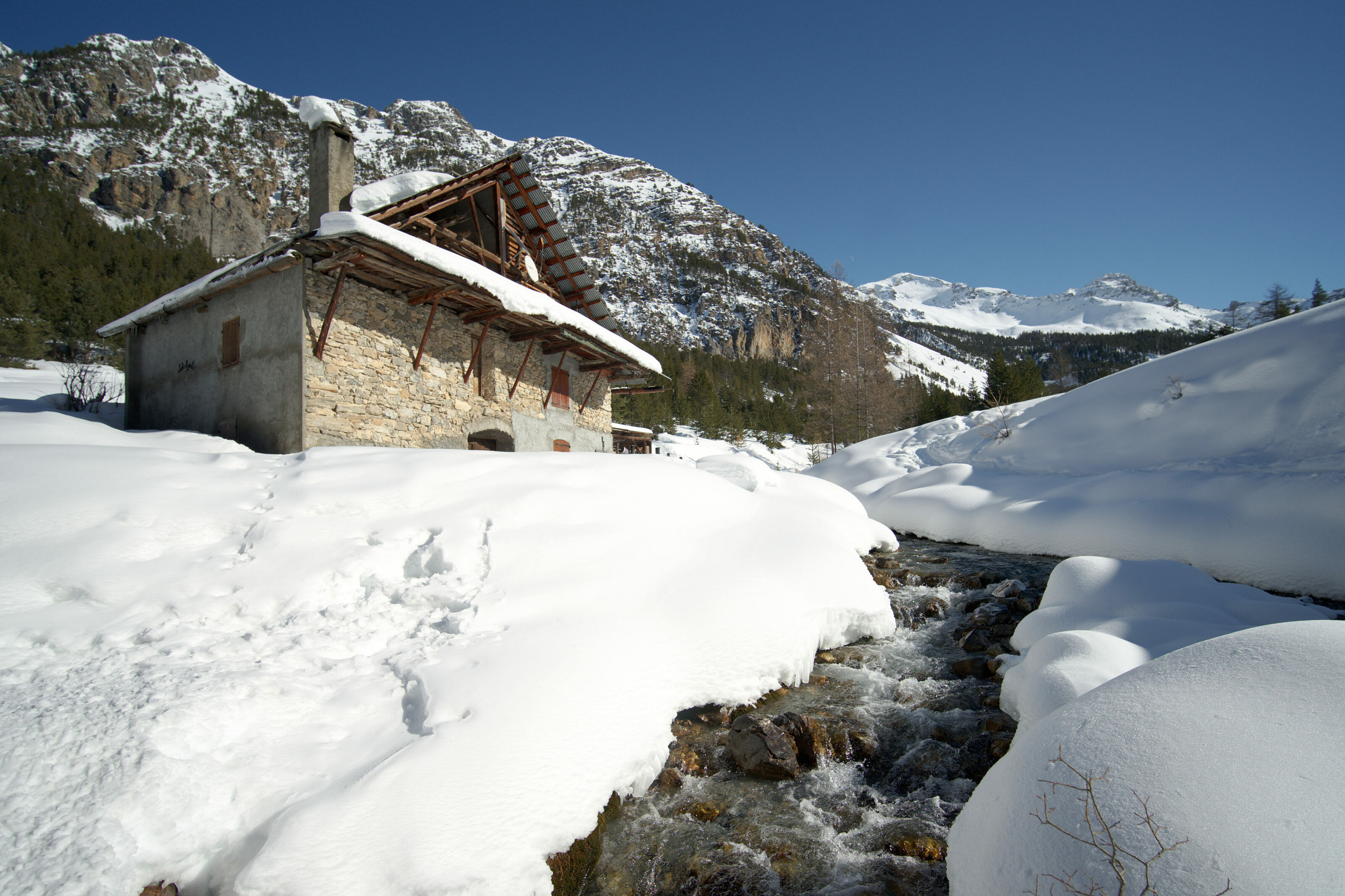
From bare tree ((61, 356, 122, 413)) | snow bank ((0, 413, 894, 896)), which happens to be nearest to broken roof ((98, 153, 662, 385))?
bare tree ((61, 356, 122, 413))

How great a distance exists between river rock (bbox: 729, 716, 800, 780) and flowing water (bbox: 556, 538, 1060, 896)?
→ 0.19ft

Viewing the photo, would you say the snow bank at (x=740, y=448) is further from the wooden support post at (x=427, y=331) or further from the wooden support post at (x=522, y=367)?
the wooden support post at (x=427, y=331)

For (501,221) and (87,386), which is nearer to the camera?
(501,221)

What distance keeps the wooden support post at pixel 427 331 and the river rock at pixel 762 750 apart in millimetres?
8108

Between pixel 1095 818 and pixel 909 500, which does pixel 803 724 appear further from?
pixel 909 500

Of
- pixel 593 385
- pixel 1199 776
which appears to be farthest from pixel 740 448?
pixel 1199 776

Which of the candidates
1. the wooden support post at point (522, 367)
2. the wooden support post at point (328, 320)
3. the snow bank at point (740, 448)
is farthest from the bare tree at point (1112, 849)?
the snow bank at point (740, 448)

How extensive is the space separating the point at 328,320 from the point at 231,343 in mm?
2688

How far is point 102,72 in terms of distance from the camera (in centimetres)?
10831

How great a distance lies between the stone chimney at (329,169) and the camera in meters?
9.71

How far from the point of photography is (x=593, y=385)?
14.4 m

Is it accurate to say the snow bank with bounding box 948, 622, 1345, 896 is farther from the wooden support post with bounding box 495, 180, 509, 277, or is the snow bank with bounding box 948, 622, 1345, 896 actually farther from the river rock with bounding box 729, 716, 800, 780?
the wooden support post with bounding box 495, 180, 509, 277

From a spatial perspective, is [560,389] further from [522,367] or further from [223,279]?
[223,279]

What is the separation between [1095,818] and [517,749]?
114 inches
